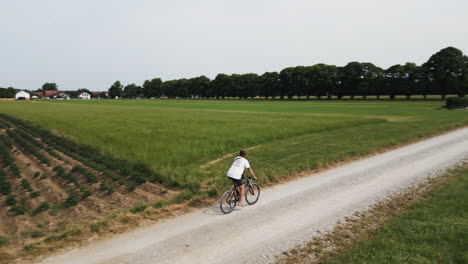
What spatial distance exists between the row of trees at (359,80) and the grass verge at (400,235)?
89.3m

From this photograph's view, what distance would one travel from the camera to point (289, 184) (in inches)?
483

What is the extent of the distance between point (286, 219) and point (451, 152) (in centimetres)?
1490

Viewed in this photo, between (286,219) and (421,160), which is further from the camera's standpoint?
→ (421,160)

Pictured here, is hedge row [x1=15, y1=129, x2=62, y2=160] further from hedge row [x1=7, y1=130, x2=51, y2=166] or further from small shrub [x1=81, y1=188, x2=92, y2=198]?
small shrub [x1=81, y1=188, x2=92, y2=198]

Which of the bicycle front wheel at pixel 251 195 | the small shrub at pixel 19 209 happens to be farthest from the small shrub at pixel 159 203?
the small shrub at pixel 19 209

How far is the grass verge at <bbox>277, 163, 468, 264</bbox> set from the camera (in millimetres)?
6398

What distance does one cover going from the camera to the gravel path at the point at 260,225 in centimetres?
668

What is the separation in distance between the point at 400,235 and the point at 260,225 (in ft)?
12.2

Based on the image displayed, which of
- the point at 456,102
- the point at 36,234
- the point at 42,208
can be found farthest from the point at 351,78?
the point at 36,234

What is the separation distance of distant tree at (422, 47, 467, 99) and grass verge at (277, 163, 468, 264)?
289 feet

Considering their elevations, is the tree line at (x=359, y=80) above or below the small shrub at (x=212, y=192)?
above

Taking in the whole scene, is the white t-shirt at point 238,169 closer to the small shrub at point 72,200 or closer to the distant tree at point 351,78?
the small shrub at point 72,200

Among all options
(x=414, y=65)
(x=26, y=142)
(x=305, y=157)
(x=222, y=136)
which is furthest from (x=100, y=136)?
(x=414, y=65)

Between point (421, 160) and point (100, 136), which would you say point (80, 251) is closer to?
point (421, 160)
